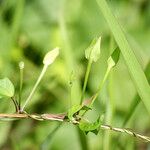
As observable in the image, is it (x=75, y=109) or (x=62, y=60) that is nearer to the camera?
(x=75, y=109)

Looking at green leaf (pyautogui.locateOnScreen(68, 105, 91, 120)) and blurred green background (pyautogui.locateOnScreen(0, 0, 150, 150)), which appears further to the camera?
blurred green background (pyautogui.locateOnScreen(0, 0, 150, 150))

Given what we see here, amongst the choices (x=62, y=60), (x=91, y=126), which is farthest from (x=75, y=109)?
(x=62, y=60)

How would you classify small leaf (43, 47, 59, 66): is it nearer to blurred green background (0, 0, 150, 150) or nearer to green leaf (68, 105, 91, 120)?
green leaf (68, 105, 91, 120)

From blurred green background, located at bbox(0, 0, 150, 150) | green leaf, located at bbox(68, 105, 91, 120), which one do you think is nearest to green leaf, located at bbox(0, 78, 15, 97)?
green leaf, located at bbox(68, 105, 91, 120)

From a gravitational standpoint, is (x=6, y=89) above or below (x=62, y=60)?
below

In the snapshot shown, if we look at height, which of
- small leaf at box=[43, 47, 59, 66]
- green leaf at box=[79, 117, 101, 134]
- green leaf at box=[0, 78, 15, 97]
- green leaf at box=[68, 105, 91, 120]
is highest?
small leaf at box=[43, 47, 59, 66]

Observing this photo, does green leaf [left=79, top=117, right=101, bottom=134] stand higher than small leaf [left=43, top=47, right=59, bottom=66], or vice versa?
small leaf [left=43, top=47, right=59, bottom=66]

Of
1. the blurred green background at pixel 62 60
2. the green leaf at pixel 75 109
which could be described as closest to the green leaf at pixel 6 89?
the green leaf at pixel 75 109

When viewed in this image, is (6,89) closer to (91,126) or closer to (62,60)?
(91,126)
